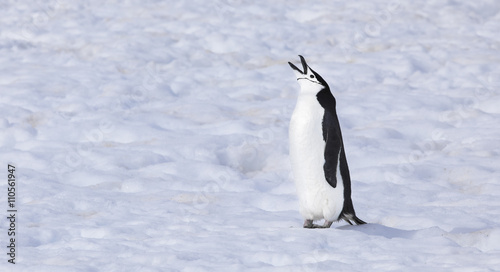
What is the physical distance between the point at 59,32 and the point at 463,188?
258 inches

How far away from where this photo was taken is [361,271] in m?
3.11

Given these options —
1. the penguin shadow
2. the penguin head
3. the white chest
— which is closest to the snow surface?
the penguin shadow

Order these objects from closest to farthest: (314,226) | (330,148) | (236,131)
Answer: (330,148) → (314,226) → (236,131)

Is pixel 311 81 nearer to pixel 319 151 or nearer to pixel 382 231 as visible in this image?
pixel 319 151

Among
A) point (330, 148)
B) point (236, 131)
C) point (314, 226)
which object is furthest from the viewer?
point (236, 131)

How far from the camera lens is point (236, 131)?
614cm

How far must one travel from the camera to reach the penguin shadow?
370 centimetres

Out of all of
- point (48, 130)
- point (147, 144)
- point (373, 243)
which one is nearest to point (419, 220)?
point (373, 243)

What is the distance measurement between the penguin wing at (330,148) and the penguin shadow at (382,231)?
280mm

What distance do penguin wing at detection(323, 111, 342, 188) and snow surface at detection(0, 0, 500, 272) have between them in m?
0.29

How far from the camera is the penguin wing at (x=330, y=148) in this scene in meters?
3.70

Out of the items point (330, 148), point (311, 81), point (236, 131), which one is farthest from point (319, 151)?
point (236, 131)

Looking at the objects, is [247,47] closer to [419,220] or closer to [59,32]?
[59,32]

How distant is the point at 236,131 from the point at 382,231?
8.48ft
